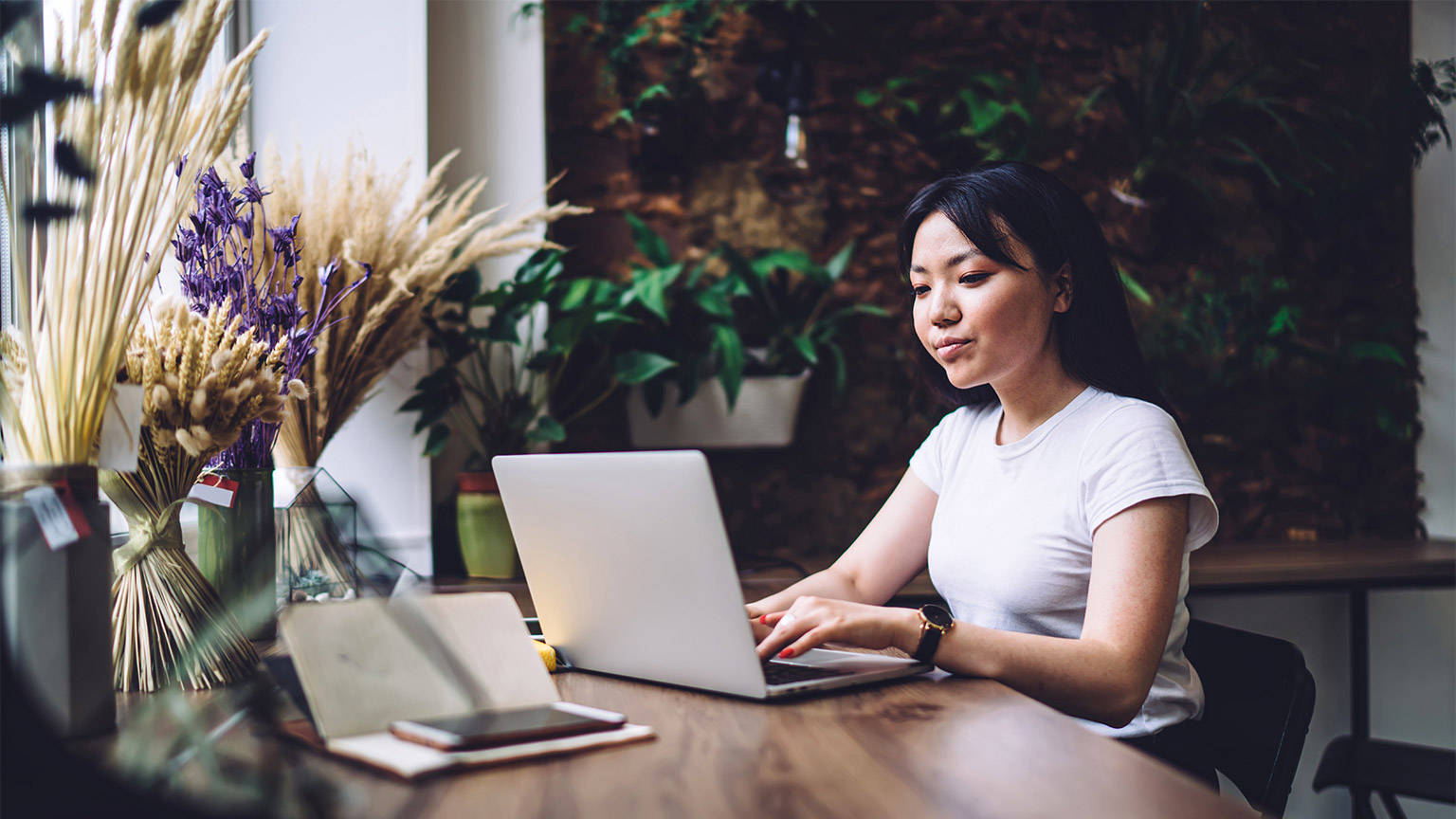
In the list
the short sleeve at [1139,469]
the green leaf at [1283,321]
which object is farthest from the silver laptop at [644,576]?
the green leaf at [1283,321]

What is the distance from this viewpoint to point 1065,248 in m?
1.42

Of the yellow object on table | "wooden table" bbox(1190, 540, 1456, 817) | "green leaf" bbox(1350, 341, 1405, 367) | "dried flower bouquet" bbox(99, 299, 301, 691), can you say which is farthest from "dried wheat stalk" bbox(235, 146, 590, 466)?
"green leaf" bbox(1350, 341, 1405, 367)

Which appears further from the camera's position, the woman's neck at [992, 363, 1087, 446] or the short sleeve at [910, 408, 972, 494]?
the short sleeve at [910, 408, 972, 494]

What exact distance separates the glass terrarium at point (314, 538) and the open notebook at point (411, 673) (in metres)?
0.42

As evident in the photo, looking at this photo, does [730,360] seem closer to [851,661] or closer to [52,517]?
[851,661]

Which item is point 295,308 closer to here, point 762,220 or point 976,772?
point 976,772

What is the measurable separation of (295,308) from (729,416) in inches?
50.9

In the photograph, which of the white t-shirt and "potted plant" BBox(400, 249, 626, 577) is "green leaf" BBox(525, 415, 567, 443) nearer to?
"potted plant" BBox(400, 249, 626, 577)

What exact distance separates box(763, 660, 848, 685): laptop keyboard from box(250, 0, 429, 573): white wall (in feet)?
4.25

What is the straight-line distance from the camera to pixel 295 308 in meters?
1.25

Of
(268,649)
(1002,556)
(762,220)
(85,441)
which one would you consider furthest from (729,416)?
(85,441)

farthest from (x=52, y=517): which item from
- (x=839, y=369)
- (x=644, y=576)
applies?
(x=839, y=369)

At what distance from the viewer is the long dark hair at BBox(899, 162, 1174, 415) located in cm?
142

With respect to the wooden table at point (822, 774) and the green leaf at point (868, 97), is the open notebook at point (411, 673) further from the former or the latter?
the green leaf at point (868, 97)
